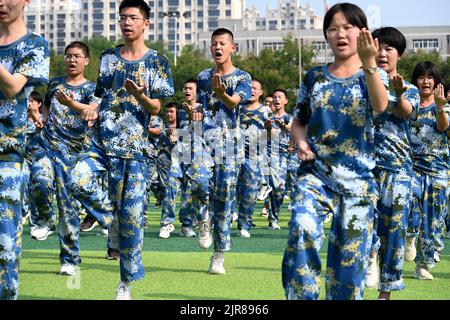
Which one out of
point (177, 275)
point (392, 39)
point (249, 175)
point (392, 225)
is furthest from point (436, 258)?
point (249, 175)

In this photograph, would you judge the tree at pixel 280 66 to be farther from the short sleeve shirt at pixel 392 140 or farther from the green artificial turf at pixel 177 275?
the short sleeve shirt at pixel 392 140

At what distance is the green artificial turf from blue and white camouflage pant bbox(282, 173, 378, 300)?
7.50 ft

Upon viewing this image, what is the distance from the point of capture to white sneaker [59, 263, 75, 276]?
1066cm

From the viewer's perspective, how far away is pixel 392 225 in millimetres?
9102

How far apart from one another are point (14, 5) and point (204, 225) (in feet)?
21.0

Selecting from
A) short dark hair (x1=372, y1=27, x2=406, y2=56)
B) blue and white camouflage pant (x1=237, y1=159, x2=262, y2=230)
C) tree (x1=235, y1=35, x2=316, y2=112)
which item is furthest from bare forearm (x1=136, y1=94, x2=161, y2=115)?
tree (x1=235, y1=35, x2=316, y2=112)

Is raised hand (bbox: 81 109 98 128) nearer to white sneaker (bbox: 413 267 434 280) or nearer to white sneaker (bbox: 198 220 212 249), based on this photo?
white sneaker (bbox: 413 267 434 280)

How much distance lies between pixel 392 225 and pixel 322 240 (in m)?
2.41

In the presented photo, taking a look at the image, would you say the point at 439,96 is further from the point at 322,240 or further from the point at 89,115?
the point at 322,240

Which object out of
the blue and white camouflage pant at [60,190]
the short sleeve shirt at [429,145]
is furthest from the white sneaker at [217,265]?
the short sleeve shirt at [429,145]

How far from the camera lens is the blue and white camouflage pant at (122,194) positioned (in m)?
9.09

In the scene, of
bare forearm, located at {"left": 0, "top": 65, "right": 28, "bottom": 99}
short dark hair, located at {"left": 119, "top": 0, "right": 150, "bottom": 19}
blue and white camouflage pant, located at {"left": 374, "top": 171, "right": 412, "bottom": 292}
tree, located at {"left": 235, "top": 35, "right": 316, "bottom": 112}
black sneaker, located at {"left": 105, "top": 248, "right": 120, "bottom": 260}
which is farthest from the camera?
tree, located at {"left": 235, "top": 35, "right": 316, "bottom": 112}

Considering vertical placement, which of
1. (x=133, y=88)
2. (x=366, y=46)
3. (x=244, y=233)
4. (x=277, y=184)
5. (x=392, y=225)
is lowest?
(x=244, y=233)
